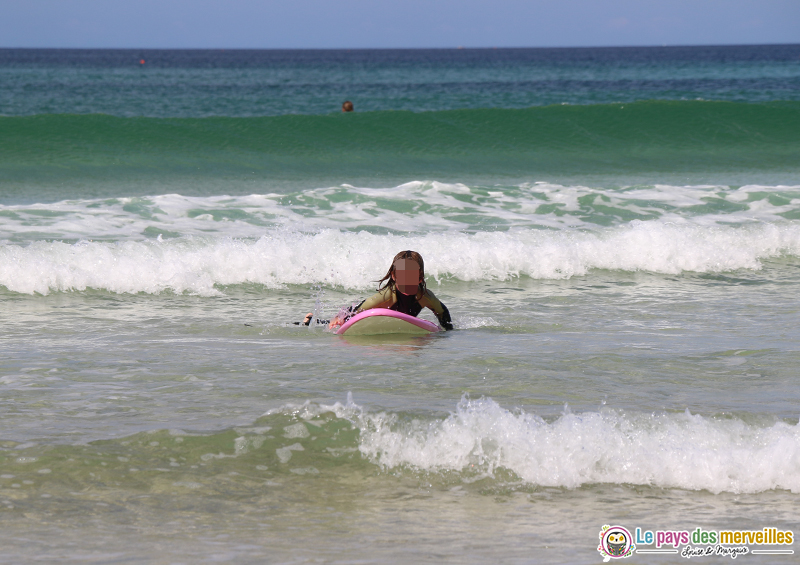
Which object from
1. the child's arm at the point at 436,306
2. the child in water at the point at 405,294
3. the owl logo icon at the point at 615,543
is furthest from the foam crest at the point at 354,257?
the owl logo icon at the point at 615,543

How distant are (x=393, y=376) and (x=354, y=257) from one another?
488 centimetres

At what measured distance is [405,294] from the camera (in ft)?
24.2

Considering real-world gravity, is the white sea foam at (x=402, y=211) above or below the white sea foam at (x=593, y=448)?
above

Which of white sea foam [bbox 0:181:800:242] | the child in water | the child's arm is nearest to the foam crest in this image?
white sea foam [bbox 0:181:800:242]

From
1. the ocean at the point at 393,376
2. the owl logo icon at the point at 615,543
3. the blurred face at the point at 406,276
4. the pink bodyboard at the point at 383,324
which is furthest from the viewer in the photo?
the pink bodyboard at the point at 383,324

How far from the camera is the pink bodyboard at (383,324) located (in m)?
7.35

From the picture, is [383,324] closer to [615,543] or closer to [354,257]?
[354,257]

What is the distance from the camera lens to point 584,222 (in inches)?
542

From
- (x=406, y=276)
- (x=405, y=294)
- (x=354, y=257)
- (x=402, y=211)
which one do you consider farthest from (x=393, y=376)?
(x=402, y=211)

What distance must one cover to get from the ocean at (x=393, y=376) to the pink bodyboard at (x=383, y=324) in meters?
0.12

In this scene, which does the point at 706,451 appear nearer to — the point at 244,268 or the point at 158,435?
the point at 158,435

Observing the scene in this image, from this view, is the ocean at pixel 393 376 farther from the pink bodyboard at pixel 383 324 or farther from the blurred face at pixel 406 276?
the blurred face at pixel 406 276

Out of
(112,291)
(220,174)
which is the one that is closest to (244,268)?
(112,291)

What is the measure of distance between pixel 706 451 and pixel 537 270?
6117 mm
